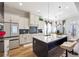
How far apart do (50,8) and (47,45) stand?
3.14 feet

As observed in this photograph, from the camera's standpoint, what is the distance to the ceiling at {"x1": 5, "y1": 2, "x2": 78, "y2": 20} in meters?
2.45

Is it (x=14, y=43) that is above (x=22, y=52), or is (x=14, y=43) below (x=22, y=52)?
above

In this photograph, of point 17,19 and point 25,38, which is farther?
point 25,38

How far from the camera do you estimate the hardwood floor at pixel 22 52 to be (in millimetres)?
2500

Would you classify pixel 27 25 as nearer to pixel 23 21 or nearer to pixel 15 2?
pixel 23 21

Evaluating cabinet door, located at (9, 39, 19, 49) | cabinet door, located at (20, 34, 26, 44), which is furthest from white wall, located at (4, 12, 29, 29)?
cabinet door, located at (9, 39, 19, 49)

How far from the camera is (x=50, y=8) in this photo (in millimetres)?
2486

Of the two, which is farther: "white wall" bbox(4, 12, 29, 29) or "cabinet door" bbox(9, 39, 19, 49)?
"cabinet door" bbox(9, 39, 19, 49)

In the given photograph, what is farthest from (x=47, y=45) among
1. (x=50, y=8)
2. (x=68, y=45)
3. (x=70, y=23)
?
(x=50, y=8)

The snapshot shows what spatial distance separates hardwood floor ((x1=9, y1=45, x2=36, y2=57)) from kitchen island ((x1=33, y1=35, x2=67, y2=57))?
11 centimetres

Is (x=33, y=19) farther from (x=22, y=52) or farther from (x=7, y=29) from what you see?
(x=22, y=52)

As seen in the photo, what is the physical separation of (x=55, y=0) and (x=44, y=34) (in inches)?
36.5

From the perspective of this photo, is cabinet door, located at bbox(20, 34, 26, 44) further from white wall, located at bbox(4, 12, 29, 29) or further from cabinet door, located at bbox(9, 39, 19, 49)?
white wall, located at bbox(4, 12, 29, 29)

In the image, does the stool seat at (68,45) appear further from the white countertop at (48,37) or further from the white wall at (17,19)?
the white wall at (17,19)
